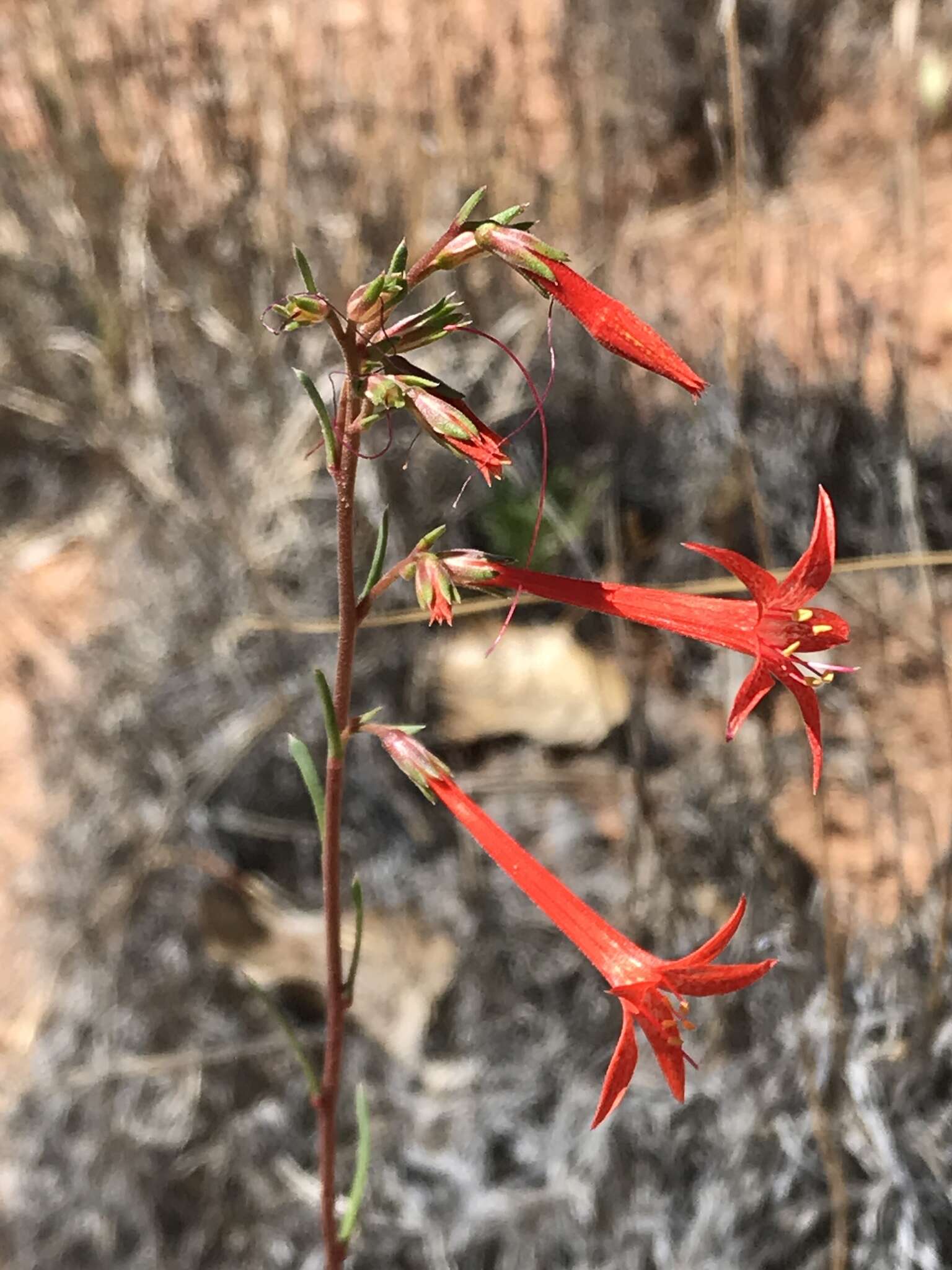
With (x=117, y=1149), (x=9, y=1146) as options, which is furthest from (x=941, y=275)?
(x=9, y=1146)

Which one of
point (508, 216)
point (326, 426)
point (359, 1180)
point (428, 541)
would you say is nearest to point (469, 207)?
point (508, 216)

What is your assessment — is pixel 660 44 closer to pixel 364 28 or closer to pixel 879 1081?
pixel 364 28

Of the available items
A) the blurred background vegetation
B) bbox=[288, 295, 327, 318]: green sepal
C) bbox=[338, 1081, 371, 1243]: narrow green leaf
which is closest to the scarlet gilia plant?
bbox=[288, 295, 327, 318]: green sepal

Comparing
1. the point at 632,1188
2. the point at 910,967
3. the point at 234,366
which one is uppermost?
the point at 234,366

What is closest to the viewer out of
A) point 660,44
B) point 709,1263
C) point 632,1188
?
point 709,1263

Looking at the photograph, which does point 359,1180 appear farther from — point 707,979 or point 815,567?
point 815,567

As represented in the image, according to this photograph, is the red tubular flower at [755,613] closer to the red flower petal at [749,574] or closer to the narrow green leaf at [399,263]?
the red flower petal at [749,574]

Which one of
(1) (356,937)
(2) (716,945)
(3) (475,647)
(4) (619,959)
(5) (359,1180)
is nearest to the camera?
(2) (716,945)

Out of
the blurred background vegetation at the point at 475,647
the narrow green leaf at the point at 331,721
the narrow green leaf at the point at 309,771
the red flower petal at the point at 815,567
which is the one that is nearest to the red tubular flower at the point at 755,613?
the red flower petal at the point at 815,567
